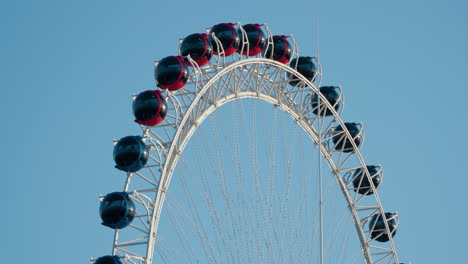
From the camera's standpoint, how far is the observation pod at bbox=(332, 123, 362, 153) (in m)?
50.0

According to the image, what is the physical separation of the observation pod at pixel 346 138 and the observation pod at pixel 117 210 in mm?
13834

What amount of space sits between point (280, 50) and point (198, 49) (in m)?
5.88

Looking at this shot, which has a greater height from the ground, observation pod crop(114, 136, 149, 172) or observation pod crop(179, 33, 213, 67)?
observation pod crop(179, 33, 213, 67)

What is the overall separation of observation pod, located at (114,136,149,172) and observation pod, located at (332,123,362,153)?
1297cm

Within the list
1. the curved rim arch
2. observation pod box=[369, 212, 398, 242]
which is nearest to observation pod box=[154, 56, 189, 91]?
the curved rim arch

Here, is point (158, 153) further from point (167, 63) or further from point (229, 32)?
point (229, 32)

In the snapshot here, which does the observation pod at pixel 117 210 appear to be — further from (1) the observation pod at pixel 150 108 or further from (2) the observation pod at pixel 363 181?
(2) the observation pod at pixel 363 181

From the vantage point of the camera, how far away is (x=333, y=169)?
164 ft

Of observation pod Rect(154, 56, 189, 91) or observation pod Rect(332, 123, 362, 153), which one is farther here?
observation pod Rect(332, 123, 362, 153)

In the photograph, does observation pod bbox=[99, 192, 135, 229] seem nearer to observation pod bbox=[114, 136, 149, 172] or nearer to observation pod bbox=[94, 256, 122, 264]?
observation pod bbox=[114, 136, 149, 172]

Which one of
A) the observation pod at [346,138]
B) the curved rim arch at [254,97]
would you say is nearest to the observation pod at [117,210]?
the curved rim arch at [254,97]

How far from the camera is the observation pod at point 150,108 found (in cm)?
3872

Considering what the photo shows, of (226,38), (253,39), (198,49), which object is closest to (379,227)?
(253,39)

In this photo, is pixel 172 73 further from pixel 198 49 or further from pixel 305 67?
pixel 305 67
